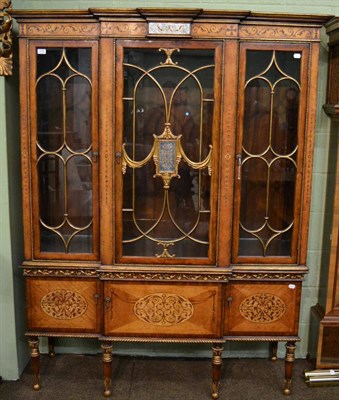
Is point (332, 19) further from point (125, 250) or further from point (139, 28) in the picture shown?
point (125, 250)

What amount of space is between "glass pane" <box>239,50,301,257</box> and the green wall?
1.38 ft

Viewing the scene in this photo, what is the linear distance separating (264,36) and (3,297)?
77.4 inches

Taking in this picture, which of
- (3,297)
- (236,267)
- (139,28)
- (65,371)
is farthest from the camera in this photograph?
(65,371)

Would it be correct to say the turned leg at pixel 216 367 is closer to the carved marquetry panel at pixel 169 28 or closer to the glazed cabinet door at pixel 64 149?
the glazed cabinet door at pixel 64 149

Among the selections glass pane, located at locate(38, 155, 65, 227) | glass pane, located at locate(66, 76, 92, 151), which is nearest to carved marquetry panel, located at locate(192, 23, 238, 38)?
glass pane, located at locate(66, 76, 92, 151)

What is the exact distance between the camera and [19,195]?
2.75m

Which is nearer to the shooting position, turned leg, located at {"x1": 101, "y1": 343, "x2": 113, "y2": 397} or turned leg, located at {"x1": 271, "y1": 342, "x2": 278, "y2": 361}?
turned leg, located at {"x1": 101, "y1": 343, "x2": 113, "y2": 397}

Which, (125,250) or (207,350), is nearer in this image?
(125,250)

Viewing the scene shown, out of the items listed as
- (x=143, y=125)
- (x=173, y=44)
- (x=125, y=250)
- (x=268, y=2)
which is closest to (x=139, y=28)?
(x=173, y=44)

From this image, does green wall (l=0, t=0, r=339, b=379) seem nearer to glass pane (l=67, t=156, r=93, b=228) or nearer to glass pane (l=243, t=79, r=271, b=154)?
Answer: glass pane (l=67, t=156, r=93, b=228)

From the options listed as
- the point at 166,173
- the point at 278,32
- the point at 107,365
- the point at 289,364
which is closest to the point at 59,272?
the point at 107,365

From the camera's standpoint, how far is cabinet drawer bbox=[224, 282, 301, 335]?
256 centimetres

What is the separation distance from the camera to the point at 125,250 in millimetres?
2529

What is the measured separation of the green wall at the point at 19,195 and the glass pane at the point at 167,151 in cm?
56
